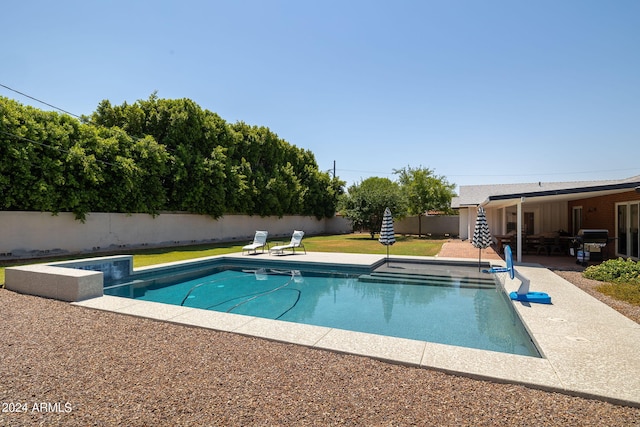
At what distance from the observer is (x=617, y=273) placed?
8414 millimetres

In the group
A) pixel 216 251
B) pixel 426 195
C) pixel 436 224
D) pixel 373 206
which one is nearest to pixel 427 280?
pixel 216 251

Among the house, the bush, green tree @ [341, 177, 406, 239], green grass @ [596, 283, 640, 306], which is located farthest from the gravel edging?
green tree @ [341, 177, 406, 239]

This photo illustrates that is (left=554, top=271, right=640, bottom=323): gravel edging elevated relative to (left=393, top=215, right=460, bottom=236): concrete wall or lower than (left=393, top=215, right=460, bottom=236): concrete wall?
lower

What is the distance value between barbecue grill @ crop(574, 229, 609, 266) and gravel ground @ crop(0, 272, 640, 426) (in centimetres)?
1036

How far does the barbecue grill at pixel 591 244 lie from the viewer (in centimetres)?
1074

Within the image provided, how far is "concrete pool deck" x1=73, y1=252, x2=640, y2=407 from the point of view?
3113mm

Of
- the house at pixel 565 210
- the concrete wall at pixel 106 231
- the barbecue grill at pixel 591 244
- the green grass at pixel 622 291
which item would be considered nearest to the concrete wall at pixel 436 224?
the house at pixel 565 210

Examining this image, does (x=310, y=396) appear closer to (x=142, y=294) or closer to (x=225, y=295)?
(x=225, y=295)

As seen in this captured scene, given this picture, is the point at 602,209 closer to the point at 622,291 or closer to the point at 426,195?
the point at 622,291

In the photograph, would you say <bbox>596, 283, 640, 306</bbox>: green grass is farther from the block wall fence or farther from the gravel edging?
the block wall fence

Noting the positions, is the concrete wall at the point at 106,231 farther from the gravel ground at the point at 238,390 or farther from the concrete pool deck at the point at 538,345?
the gravel ground at the point at 238,390

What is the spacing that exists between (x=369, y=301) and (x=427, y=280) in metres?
2.85

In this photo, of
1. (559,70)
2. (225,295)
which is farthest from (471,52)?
(225,295)

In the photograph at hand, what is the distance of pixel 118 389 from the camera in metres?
3.03
